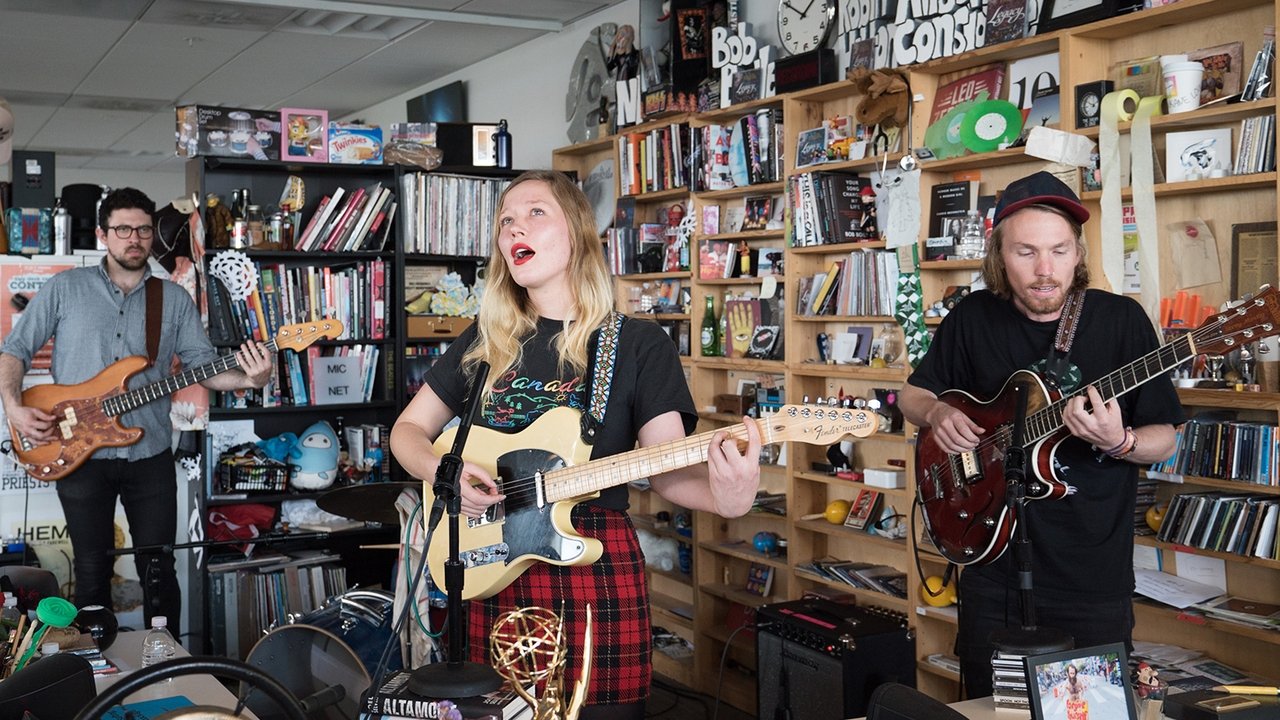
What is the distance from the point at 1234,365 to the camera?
291 cm

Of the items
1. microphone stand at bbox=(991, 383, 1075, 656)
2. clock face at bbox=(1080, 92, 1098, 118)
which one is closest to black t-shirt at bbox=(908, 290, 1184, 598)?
microphone stand at bbox=(991, 383, 1075, 656)

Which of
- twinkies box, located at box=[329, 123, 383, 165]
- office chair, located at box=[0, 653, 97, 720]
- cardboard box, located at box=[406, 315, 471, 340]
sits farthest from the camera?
cardboard box, located at box=[406, 315, 471, 340]

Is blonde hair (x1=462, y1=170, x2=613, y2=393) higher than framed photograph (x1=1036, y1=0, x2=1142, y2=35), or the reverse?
framed photograph (x1=1036, y1=0, x2=1142, y2=35)

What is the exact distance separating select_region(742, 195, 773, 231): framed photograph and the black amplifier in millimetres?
1532

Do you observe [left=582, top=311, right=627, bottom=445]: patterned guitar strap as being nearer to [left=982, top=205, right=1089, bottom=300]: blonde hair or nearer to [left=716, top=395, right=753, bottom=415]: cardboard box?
[left=982, top=205, right=1089, bottom=300]: blonde hair

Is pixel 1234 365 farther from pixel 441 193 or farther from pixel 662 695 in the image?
pixel 441 193

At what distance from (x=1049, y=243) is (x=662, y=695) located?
2980 mm

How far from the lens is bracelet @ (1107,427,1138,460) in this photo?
6.90 ft

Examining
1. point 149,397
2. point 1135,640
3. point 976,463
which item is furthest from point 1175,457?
point 149,397

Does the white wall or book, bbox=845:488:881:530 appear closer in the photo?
book, bbox=845:488:881:530

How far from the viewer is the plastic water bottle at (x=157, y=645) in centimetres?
241

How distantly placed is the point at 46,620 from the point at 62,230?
292 cm

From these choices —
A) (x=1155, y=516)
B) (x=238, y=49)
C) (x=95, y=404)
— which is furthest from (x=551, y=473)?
(x=238, y=49)

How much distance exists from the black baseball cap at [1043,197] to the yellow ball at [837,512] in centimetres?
204
